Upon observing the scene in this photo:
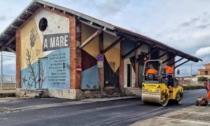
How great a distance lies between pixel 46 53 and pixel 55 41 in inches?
54.8

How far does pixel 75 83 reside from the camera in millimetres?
19188

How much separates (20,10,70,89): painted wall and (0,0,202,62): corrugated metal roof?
615 mm

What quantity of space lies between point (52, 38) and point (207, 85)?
11.3 m

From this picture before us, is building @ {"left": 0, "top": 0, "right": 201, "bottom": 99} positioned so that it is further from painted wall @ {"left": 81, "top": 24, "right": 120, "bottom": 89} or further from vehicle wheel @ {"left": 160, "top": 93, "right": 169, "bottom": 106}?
vehicle wheel @ {"left": 160, "top": 93, "right": 169, "bottom": 106}

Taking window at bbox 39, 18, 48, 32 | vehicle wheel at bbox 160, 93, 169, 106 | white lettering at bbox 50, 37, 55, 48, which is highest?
window at bbox 39, 18, 48, 32

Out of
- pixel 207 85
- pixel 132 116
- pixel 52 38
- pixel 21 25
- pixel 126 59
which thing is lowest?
pixel 132 116

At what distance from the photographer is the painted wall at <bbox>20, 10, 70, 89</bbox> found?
20156 mm

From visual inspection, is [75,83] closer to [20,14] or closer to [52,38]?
[52,38]

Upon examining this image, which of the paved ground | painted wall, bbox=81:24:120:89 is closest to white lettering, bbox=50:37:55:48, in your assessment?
painted wall, bbox=81:24:120:89

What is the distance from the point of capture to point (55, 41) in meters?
20.9

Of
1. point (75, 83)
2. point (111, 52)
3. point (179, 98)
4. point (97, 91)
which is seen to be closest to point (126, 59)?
point (111, 52)

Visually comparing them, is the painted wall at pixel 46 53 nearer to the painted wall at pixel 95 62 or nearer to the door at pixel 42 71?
the door at pixel 42 71

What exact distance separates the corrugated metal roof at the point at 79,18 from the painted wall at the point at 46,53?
2.02 feet

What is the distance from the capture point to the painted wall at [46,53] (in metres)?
20.2
